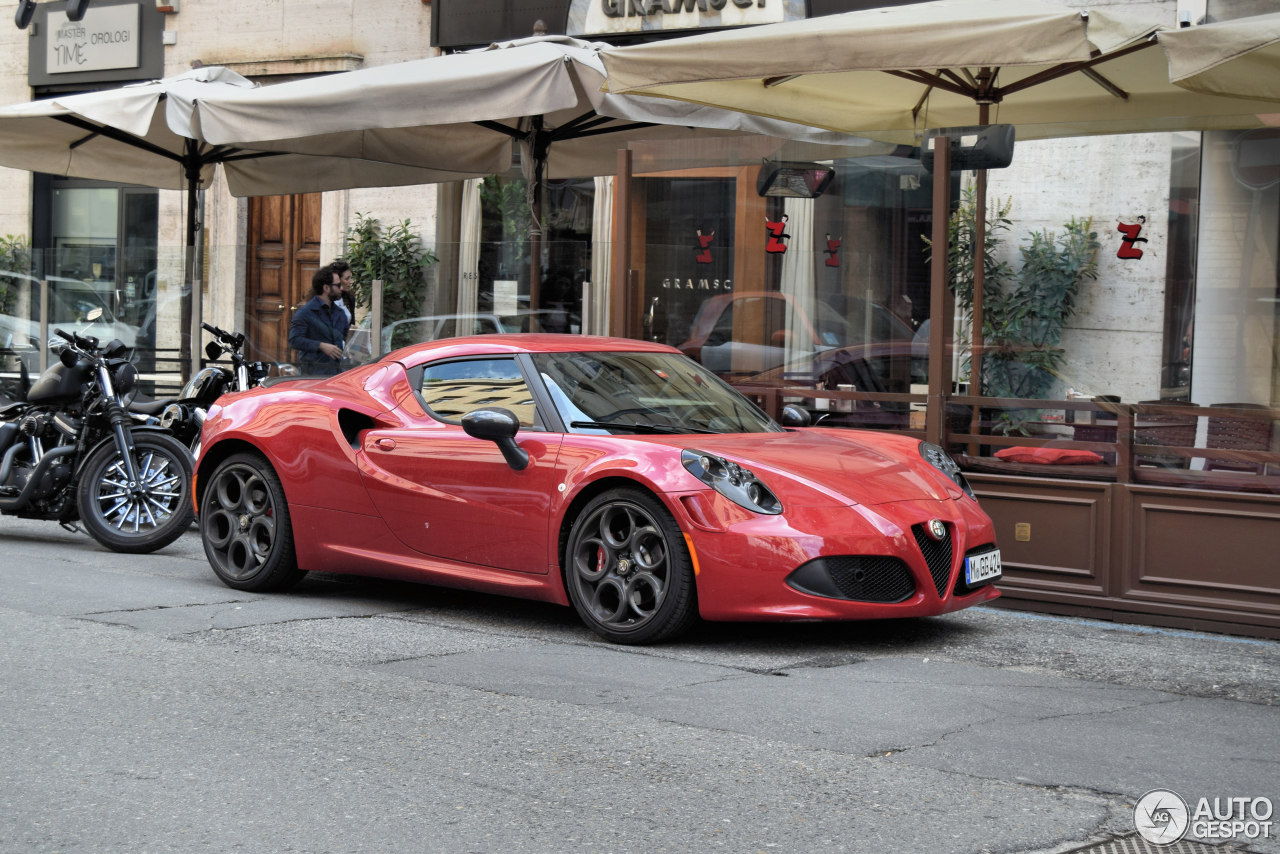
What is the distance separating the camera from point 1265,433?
7.32 meters

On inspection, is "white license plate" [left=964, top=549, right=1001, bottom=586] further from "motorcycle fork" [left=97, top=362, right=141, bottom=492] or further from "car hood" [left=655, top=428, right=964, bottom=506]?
"motorcycle fork" [left=97, top=362, right=141, bottom=492]

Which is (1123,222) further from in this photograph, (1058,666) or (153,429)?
(153,429)

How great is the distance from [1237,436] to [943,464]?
155cm

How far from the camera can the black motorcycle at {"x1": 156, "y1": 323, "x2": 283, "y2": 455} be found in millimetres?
10094

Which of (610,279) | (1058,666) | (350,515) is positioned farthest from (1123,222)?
(350,515)

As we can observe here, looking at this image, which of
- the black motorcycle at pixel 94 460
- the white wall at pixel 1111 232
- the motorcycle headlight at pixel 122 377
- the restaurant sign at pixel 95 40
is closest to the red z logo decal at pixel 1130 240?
the white wall at pixel 1111 232

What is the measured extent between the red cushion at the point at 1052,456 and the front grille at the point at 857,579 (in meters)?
1.98

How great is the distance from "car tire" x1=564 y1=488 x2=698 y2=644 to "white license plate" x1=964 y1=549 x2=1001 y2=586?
1.22 m

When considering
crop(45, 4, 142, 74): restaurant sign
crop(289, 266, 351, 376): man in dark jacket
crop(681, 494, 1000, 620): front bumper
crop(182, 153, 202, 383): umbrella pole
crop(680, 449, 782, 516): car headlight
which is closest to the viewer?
crop(681, 494, 1000, 620): front bumper

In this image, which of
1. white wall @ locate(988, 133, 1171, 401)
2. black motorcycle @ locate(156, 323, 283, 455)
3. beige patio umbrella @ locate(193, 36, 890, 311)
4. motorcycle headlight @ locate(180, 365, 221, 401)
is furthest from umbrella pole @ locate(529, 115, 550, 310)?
white wall @ locate(988, 133, 1171, 401)

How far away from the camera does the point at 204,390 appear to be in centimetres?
1027

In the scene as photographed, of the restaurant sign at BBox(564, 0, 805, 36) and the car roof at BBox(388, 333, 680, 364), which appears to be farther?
the restaurant sign at BBox(564, 0, 805, 36)

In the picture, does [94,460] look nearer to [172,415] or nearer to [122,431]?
[122,431]

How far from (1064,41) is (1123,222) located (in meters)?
1.26
